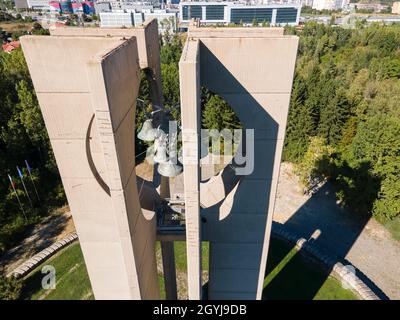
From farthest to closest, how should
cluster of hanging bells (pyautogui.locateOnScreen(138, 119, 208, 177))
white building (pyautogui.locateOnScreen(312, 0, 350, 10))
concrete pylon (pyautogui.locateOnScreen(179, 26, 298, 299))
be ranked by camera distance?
white building (pyautogui.locateOnScreen(312, 0, 350, 10)), cluster of hanging bells (pyautogui.locateOnScreen(138, 119, 208, 177)), concrete pylon (pyautogui.locateOnScreen(179, 26, 298, 299))

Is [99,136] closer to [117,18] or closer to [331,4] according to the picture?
[117,18]

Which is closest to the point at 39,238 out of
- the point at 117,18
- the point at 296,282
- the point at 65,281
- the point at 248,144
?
the point at 65,281

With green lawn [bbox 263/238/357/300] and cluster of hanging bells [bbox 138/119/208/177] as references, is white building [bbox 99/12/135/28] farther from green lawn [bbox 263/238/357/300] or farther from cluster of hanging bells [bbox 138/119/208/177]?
cluster of hanging bells [bbox 138/119/208/177]

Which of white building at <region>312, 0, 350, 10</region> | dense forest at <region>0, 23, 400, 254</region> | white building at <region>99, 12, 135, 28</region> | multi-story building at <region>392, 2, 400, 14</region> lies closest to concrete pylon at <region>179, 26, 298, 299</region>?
dense forest at <region>0, 23, 400, 254</region>

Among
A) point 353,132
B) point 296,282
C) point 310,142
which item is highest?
point 353,132

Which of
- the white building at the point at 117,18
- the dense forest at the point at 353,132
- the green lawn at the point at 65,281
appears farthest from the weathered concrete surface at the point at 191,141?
the white building at the point at 117,18

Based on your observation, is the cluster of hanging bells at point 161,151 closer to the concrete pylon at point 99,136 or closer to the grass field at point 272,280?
the concrete pylon at point 99,136
